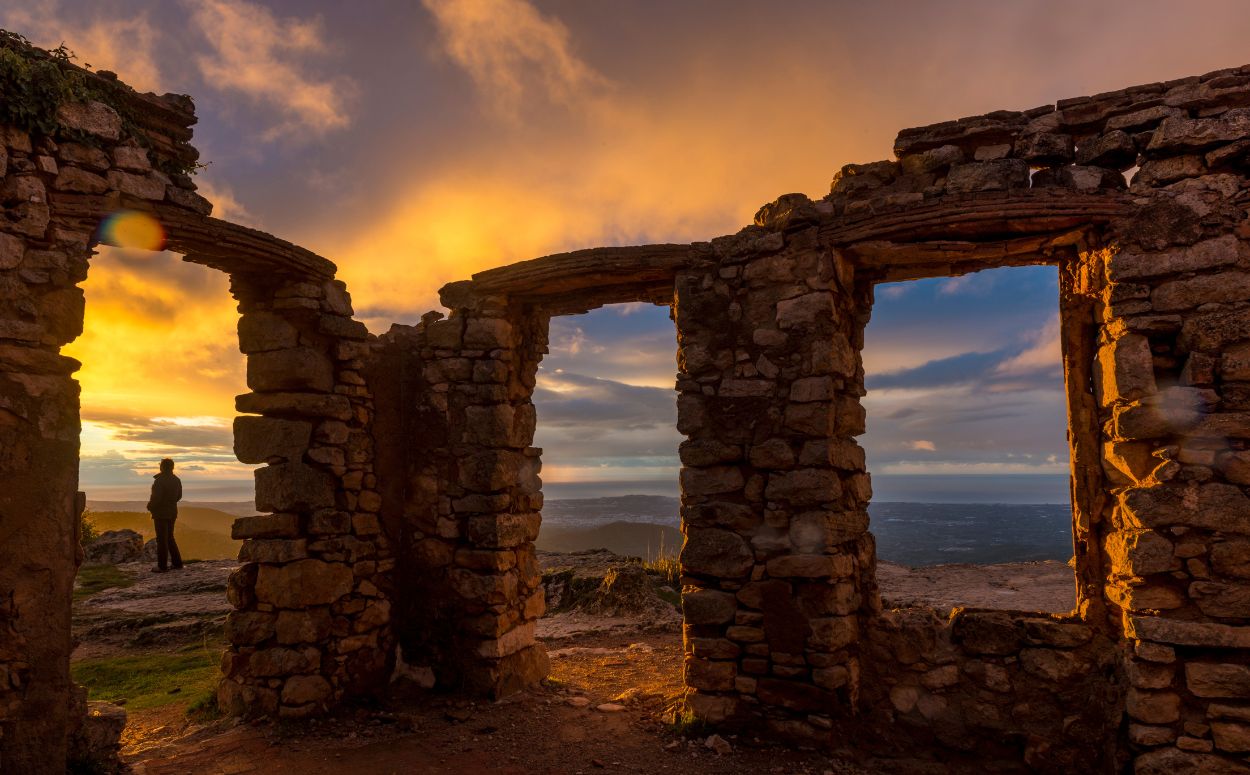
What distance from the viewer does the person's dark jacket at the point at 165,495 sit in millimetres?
11414

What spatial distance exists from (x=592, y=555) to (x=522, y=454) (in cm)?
695

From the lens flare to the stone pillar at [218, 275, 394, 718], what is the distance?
1.03 meters

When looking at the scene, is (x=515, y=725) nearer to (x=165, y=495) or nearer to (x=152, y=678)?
(x=152, y=678)

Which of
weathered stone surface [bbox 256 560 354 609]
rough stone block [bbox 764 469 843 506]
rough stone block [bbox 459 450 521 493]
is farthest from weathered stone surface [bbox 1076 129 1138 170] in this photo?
weathered stone surface [bbox 256 560 354 609]

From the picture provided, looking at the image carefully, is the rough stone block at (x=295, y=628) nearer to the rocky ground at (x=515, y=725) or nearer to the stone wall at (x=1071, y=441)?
the rocky ground at (x=515, y=725)

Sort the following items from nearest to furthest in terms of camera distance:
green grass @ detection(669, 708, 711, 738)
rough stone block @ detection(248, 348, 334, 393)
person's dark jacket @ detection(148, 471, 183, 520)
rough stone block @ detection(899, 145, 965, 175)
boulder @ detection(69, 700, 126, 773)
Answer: boulder @ detection(69, 700, 126, 773) → rough stone block @ detection(899, 145, 965, 175) → green grass @ detection(669, 708, 711, 738) → rough stone block @ detection(248, 348, 334, 393) → person's dark jacket @ detection(148, 471, 183, 520)

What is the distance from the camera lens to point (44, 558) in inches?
175

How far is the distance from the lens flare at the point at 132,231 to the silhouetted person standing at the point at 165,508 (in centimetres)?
764

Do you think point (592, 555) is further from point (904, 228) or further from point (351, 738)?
point (904, 228)

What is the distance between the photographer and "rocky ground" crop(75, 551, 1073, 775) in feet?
16.7

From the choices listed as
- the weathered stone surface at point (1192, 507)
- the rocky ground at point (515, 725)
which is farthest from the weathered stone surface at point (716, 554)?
the weathered stone surface at point (1192, 507)

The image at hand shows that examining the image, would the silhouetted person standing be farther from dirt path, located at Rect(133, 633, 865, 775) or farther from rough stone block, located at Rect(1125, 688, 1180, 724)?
rough stone block, located at Rect(1125, 688, 1180, 724)

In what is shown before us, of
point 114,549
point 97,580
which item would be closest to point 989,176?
point 97,580

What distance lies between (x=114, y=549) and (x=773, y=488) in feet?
45.7
